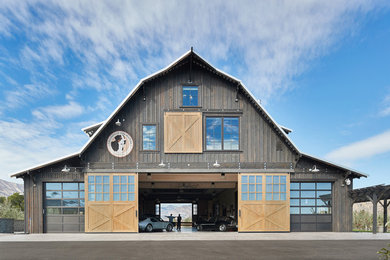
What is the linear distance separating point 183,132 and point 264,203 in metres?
6.09

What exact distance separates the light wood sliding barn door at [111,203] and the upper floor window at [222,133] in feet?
15.6

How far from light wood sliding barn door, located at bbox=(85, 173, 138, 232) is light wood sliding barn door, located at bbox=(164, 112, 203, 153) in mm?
2759

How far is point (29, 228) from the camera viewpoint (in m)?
17.7

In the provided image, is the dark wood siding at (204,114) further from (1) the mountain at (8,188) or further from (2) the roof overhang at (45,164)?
(1) the mountain at (8,188)

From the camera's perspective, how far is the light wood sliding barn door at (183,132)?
706 inches

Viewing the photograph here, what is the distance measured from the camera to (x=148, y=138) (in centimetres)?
1800

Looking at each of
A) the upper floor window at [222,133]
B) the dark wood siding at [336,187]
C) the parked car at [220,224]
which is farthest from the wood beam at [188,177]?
the dark wood siding at [336,187]

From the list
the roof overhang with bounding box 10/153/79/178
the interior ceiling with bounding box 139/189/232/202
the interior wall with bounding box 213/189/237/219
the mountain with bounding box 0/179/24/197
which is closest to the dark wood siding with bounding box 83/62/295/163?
the roof overhang with bounding box 10/153/79/178

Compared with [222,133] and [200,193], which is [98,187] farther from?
[200,193]

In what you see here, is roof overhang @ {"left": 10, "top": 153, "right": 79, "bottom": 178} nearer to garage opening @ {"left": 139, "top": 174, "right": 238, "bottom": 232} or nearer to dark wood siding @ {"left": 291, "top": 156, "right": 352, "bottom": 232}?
garage opening @ {"left": 139, "top": 174, "right": 238, "bottom": 232}

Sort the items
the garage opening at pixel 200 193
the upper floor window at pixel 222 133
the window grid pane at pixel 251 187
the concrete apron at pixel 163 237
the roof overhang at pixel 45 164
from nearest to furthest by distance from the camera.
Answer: the concrete apron at pixel 163 237, the roof overhang at pixel 45 164, the window grid pane at pixel 251 187, the upper floor window at pixel 222 133, the garage opening at pixel 200 193
